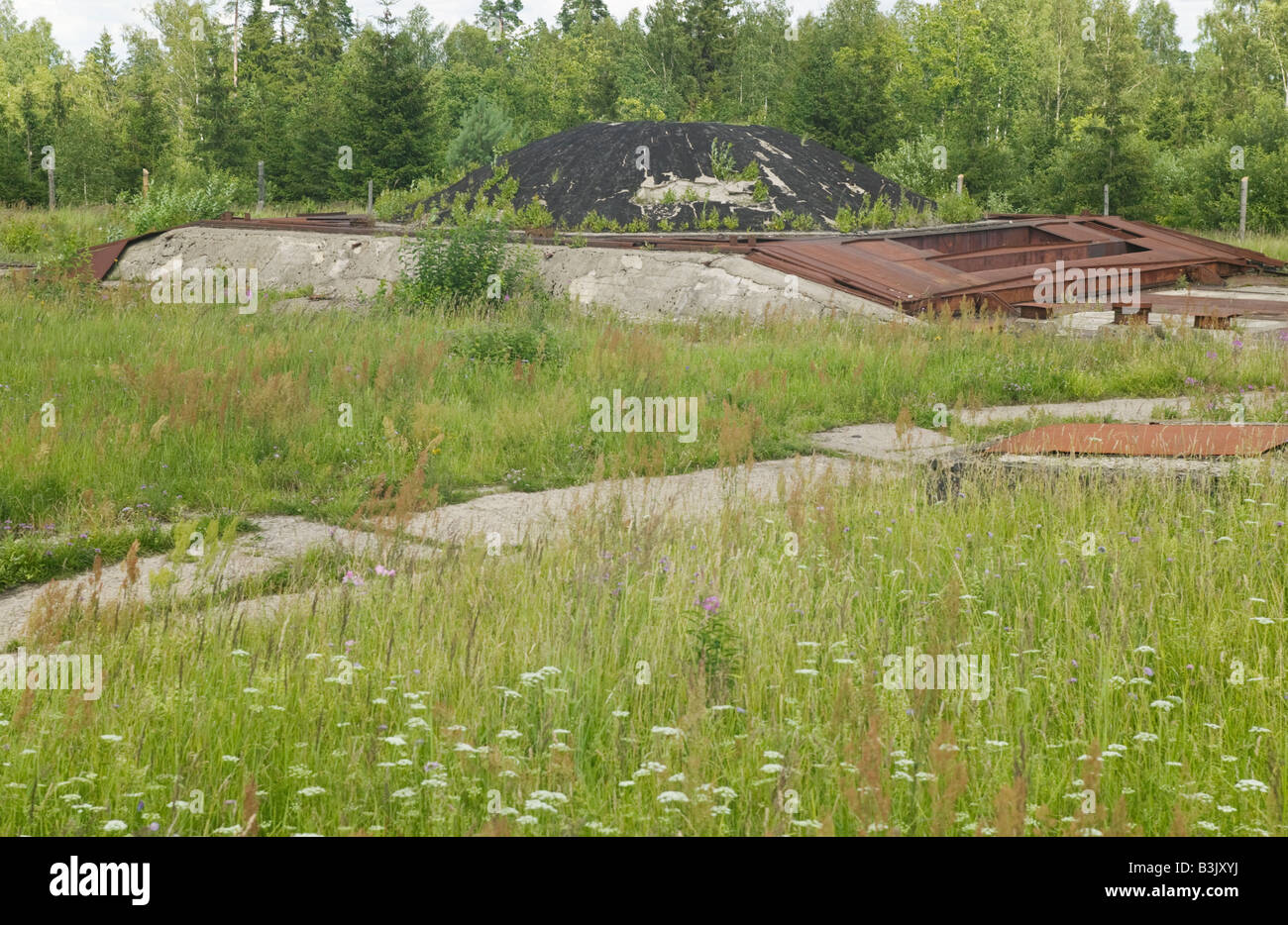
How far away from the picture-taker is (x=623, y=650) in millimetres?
4418

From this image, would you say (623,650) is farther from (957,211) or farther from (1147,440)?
(957,211)

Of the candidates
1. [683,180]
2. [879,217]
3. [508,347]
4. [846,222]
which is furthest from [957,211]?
[508,347]

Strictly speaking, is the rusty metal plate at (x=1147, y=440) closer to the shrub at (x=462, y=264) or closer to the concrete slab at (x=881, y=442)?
the concrete slab at (x=881, y=442)

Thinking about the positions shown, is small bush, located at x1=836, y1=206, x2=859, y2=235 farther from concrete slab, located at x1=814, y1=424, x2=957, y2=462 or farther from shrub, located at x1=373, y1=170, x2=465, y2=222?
concrete slab, located at x1=814, y1=424, x2=957, y2=462

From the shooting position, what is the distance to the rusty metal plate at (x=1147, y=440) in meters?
7.48

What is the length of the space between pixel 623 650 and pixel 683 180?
1644 centimetres

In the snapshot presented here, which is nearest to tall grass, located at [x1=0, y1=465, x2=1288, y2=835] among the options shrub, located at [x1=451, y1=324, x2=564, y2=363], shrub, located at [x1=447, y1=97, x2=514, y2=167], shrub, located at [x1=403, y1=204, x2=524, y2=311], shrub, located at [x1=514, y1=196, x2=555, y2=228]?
shrub, located at [x1=451, y1=324, x2=564, y2=363]

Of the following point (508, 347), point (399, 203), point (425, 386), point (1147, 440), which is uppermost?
point (399, 203)

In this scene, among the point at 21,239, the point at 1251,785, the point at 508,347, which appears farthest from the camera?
the point at 21,239

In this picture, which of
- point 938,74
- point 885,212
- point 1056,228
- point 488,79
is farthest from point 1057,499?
point 938,74

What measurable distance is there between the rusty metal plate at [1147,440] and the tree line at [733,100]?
46.4 feet

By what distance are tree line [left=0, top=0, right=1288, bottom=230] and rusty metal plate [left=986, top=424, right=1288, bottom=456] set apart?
14.2 meters
